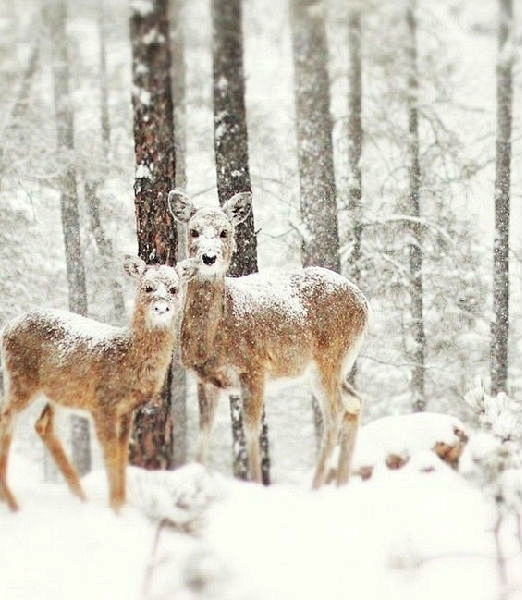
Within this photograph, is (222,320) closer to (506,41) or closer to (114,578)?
(114,578)

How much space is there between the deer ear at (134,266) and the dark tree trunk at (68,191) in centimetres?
557

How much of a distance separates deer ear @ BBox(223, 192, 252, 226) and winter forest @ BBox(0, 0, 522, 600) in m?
0.02

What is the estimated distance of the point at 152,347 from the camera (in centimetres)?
554

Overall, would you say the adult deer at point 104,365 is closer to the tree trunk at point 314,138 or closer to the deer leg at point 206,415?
the deer leg at point 206,415

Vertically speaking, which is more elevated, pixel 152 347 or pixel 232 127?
pixel 232 127

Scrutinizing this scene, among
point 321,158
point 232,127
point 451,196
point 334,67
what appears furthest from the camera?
point 334,67

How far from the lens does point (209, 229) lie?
6051 mm

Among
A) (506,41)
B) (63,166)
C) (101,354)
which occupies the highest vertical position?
(506,41)

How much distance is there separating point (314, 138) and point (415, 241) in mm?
2207

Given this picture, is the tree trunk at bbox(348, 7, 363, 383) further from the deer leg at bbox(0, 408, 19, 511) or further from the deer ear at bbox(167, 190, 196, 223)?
the deer leg at bbox(0, 408, 19, 511)

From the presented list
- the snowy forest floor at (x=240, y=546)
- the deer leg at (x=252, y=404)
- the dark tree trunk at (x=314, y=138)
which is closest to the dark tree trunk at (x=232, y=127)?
the deer leg at (x=252, y=404)

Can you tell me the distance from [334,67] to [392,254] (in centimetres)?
340

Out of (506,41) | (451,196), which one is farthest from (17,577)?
(506,41)

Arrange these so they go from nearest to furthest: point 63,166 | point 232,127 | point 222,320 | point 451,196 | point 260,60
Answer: point 222,320
point 232,127
point 63,166
point 451,196
point 260,60
